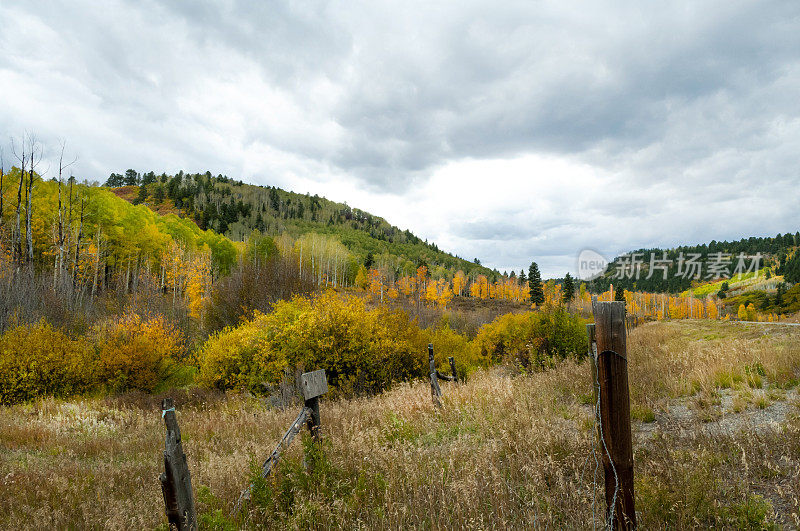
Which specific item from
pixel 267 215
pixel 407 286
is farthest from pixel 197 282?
pixel 267 215

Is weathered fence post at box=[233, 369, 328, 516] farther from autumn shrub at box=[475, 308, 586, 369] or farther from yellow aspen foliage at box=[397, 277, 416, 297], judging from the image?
yellow aspen foliage at box=[397, 277, 416, 297]

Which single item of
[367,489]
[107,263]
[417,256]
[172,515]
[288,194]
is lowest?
[367,489]

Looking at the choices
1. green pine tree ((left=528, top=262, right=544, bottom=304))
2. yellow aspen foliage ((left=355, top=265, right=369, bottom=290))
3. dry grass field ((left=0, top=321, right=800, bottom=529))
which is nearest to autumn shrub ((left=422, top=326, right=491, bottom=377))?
dry grass field ((left=0, top=321, right=800, bottom=529))

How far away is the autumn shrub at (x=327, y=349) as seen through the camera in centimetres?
1172

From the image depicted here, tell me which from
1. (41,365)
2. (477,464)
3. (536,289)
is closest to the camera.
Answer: (477,464)

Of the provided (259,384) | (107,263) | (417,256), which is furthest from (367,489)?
(417,256)

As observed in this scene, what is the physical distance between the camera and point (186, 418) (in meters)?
9.73

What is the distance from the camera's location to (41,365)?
520 inches

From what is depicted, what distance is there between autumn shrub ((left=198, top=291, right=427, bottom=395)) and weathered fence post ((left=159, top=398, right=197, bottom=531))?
8.39 m

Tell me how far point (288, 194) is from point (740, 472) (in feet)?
658

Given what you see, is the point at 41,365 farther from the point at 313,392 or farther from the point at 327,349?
the point at 313,392

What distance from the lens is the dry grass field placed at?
3365 mm

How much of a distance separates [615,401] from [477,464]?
2032mm

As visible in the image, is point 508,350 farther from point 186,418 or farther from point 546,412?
point 186,418
